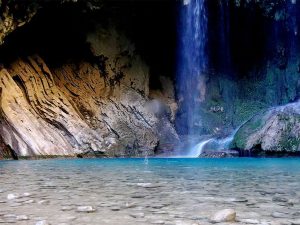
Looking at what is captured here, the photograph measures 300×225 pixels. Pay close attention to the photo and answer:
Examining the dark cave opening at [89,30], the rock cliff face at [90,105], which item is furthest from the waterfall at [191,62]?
the rock cliff face at [90,105]

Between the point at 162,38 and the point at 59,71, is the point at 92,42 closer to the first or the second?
the point at 59,71

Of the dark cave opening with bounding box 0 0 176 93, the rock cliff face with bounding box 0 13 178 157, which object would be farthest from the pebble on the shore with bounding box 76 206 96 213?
the dark cave opening with bounding box 0 0 176 93

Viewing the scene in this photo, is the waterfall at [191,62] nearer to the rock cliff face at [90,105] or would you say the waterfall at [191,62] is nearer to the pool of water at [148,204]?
the rock cliff face at [90,105]

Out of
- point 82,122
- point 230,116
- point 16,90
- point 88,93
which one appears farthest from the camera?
point 230,116

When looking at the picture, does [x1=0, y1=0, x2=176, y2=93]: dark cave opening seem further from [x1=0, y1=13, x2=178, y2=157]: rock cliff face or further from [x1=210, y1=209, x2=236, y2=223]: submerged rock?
[x1=210, y1=209, x2=236, y2=223]: submerged rock

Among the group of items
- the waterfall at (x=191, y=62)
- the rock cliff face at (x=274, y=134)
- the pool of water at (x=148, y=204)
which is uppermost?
Result: the waterfall at (x=191, y=62)

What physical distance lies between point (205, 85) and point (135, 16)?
15.8ft

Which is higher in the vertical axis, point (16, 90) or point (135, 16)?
point (135, 16)

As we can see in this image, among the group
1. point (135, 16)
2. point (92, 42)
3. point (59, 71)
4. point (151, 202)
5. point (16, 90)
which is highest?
point (135, 16)

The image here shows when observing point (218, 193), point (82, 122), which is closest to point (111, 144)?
point (82, 122)

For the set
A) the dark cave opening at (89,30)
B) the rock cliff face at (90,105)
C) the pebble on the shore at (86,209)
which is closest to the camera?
the pebble on the shore at (86,209)

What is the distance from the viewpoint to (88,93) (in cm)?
1609

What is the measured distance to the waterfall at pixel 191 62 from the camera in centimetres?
1733

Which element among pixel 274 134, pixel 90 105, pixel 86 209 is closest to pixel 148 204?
pixel 86 209
